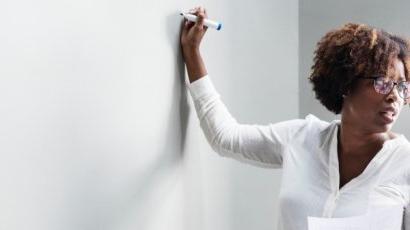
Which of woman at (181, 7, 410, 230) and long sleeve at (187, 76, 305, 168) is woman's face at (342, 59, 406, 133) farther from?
A: long sleeve at (187, 76, 305, 168)

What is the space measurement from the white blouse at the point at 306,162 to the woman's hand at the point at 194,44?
0.02 meters

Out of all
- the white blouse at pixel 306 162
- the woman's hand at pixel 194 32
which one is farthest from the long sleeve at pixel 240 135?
the woman's hand at pixel 194 32

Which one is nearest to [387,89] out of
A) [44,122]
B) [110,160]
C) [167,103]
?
[167,103]

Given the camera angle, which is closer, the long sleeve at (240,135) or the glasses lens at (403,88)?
the glasses lens at (403,88)

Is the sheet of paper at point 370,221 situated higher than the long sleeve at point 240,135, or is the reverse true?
the long sleeve at point 240,135

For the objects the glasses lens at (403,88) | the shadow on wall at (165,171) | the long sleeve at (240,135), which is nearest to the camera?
the shadow on wall at (165,171)

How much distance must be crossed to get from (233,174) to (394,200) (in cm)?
51

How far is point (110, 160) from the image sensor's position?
0.95 metres

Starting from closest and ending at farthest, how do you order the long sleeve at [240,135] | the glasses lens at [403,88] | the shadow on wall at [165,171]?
1. the shadow on wall at [165,171]
2. the glasses lens at [403,88]
3. the long sleeve at [240,135]

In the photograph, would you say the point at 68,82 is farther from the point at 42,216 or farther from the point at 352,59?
the point at 352,59

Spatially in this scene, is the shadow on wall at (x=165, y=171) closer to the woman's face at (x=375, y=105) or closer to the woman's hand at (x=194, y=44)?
the woman's hand at (x=194, y=44)

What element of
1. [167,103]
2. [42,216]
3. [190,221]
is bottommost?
[190,221]

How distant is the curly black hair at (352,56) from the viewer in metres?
1.13

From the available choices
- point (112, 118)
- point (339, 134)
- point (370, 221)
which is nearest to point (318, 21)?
point (339, 134)
